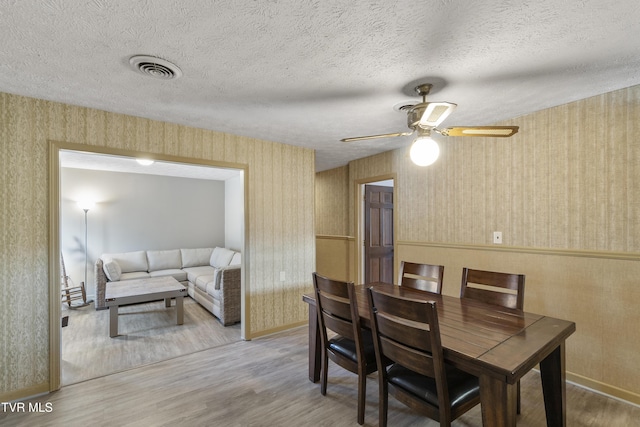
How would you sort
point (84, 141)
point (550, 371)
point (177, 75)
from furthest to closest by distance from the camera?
1. point (84, 141)
2. point (177, 75)
3. point (550, 371)

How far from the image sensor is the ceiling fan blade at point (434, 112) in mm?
1811

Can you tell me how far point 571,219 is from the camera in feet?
7.98

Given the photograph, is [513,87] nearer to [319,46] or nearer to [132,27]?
[319,46]

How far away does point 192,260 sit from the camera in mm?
5824

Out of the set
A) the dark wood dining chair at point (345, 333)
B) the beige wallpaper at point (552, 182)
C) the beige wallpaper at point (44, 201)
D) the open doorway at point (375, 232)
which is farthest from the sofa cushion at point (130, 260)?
the beige wallpaper at point (552, 182)

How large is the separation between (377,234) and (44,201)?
13.5ft

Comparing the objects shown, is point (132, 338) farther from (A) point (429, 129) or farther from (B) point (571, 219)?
(B) point (571, 219)

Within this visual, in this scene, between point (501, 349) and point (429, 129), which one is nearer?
point (501, 349)

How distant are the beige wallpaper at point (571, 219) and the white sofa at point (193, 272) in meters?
2.71

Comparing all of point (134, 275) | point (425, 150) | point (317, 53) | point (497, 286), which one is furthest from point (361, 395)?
point (134, 275)

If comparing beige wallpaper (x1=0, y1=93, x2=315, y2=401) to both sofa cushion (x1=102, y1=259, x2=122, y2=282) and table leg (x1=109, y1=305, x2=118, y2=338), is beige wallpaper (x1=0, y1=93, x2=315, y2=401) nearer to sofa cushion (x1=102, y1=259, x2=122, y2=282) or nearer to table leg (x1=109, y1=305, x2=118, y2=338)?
table leg (x1=109, y1=305, x2=118, y2=338)

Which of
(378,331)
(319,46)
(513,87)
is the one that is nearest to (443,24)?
(319,46)

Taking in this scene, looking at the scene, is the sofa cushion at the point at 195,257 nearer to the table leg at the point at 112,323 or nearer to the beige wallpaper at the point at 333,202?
the table leg at the point at 112,323

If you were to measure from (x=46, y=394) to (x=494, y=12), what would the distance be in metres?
3.89
